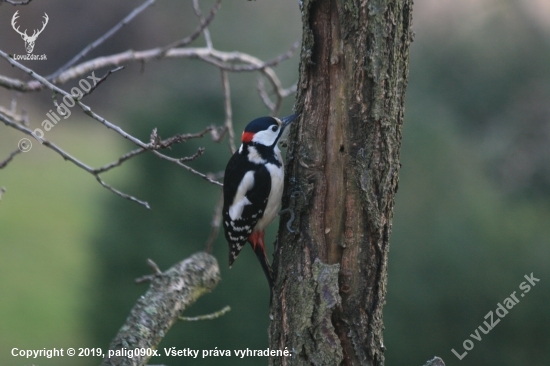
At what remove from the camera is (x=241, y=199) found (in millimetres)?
3473

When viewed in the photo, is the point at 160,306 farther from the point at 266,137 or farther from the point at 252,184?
the point at 266,137

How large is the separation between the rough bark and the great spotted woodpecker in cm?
26

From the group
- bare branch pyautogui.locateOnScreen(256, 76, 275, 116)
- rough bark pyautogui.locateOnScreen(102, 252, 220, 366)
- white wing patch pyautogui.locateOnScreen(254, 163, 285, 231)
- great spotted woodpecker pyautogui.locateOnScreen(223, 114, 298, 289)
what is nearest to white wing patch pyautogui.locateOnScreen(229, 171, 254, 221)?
great spotted woodpecker pyautogui.locateOnScreen(223, 114, 298, 289)

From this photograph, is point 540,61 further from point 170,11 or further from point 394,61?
point 170,11

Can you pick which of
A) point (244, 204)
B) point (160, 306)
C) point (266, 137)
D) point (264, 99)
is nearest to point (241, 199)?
point (244, 204)

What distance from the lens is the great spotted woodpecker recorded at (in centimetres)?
338

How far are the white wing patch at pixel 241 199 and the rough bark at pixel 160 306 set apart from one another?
296mm

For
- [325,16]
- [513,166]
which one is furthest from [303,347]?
[513,166]

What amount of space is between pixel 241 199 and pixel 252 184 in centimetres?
13

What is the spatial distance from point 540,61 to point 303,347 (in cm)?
389

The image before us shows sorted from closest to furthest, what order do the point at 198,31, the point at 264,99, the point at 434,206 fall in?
1. the point at 198,31
2. the point at 264,99
3. the point at 434,206

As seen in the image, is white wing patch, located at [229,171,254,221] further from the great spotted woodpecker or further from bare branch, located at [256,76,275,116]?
bare branch, located at [256,76,275,116]

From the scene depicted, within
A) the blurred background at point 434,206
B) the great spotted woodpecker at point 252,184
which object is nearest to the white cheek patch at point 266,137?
the great spotted woodpecker at point 252,184

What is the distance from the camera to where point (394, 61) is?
2697mm
